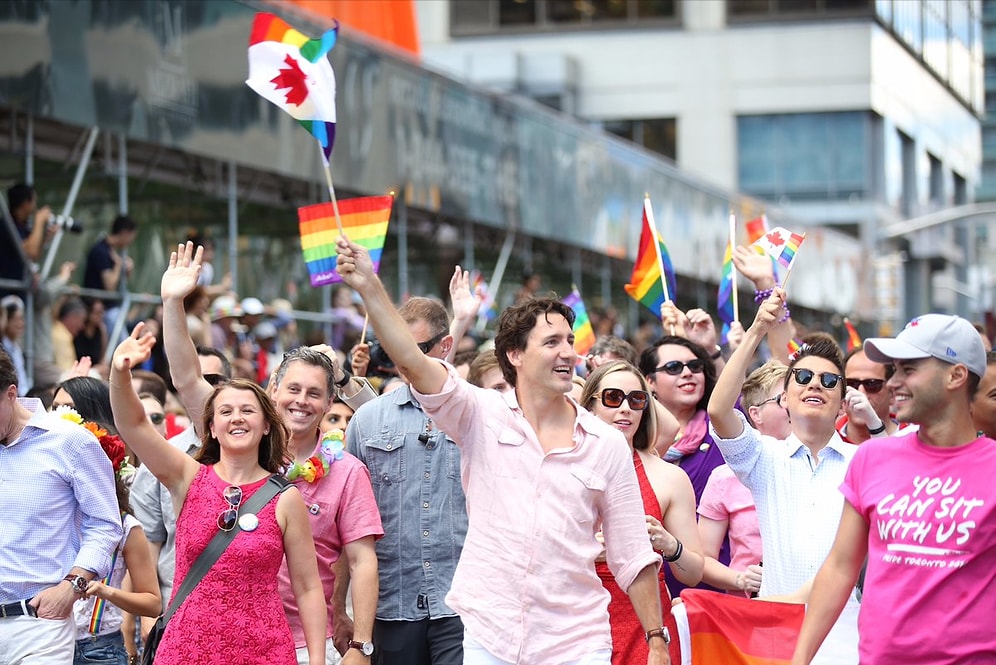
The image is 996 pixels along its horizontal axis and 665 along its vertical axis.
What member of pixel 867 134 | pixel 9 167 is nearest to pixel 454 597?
pixel 9 167

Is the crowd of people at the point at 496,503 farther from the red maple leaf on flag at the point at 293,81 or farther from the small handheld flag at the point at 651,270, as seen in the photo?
the small handheld flag at the point at 651,270

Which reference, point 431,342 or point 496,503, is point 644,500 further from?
point 496,503

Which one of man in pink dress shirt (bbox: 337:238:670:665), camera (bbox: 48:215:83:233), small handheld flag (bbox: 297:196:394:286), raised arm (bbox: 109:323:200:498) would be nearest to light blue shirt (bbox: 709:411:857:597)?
man in pink dress shirt (bbox: 337:238:670:665)

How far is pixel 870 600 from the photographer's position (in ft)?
17.9

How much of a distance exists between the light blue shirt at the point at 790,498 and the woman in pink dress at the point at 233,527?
1678 mm

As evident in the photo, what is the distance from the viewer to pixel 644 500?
7176 mm

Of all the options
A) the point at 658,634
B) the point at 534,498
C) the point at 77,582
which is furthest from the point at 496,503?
the point at 77,582

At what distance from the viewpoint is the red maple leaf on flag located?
7.90m

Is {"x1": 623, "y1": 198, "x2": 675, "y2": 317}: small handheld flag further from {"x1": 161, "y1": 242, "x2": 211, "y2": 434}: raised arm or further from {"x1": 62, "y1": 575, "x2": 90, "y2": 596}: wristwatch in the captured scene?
{"x1": 62, "y1": 575, "x2": 90, "y2": 596}: wristwatch

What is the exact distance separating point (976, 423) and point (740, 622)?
1181 mm

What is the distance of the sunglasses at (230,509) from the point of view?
20.8 ft

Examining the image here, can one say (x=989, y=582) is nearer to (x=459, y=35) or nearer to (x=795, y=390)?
(x=795, y=390)

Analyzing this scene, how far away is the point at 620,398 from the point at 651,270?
13.4ft

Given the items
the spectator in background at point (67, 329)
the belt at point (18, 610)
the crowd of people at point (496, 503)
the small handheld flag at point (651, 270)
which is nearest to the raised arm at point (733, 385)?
the crowd of people at point (496, 503)
